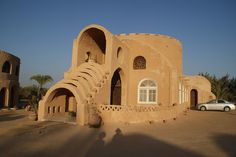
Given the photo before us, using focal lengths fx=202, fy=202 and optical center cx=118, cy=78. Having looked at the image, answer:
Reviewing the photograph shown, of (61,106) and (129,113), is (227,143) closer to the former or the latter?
(129,113)

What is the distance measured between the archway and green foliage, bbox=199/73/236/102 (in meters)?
28.2

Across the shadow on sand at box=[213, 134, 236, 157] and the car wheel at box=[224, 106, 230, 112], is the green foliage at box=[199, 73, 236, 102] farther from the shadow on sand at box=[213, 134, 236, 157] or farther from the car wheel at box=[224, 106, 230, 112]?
the shadow on sand at box=[213, 134, 236, 157]

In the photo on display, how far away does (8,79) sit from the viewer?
21969 mm

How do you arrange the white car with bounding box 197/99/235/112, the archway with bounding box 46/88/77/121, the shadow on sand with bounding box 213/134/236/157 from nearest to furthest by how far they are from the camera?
the shadow on sand with bounding box 213/134/236/157
the archway with bounding box 46/88/77/121
the white car with bounding box 197/99/235/112

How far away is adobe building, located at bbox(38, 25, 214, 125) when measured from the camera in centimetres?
1308

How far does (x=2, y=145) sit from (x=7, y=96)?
1608 centimetres

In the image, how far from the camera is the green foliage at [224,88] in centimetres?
3575

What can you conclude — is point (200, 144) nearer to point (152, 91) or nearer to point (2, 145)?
point (2, 145)

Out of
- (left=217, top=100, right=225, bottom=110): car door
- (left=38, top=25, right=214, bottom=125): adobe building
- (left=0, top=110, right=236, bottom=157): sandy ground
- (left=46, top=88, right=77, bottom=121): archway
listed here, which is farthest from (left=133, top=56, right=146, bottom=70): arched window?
(left=217, top=100, right=225, bottom=110): car door

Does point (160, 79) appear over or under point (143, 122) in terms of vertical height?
over

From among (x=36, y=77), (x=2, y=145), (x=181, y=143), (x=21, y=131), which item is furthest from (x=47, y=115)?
(x=36, y=77)

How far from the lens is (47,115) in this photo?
13859 millimetres

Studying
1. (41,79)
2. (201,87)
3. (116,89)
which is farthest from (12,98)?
(201,87)

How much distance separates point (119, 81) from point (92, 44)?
441cm
